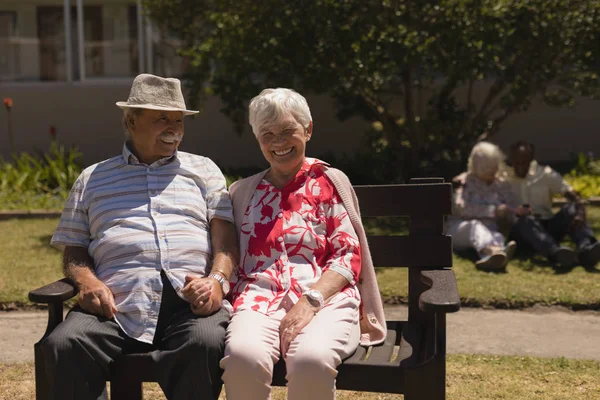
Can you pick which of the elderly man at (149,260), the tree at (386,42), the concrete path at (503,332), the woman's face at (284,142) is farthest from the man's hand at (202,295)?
the tree at (386,42)

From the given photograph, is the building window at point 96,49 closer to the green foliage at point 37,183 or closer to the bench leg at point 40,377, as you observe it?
the green foliage at point 37,183

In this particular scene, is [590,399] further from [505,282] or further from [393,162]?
[393,162]

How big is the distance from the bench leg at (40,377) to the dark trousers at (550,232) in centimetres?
493

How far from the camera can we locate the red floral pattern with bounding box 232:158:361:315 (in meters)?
3.47

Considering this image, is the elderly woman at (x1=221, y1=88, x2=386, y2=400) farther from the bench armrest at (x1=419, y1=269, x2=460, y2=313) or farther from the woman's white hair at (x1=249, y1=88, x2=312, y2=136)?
the bench armrest at (x1=419, y1=269, x2=460, y2=313)

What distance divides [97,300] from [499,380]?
7.06ft

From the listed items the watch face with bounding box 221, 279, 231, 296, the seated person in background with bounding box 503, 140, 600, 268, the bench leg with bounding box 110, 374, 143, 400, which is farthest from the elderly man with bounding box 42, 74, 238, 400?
the seated person in background with bounding box 503, 140, 600, 268

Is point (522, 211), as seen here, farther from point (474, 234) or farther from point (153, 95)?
point (153, 95)

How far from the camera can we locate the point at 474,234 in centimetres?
748

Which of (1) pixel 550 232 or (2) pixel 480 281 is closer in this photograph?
(2) pixel 480 281

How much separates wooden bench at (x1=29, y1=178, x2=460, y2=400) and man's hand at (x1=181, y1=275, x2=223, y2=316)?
272 mm

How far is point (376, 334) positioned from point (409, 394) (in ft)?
1.48

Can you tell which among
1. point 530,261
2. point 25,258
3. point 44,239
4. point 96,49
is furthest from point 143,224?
point 96,49

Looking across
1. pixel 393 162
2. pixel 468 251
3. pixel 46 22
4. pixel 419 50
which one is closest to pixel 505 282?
pixel 468 251
